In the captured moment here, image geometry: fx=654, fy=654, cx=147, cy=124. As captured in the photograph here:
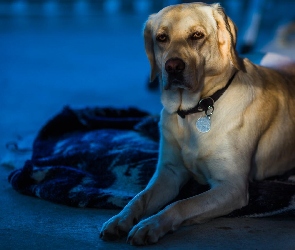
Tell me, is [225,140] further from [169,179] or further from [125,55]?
[125,55]

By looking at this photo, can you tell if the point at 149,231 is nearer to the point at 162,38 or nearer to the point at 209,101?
the point at 209,101

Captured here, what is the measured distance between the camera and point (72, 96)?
6180mm

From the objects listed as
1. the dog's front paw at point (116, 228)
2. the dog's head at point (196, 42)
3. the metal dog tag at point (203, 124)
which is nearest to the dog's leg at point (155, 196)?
the dog's front paw at point (116, 228)

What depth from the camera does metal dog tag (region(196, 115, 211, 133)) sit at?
3254mm

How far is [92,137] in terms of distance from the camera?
430cm

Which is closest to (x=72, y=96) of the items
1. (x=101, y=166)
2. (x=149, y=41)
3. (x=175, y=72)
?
(x=101, y=166)

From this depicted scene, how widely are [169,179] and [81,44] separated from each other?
22.0ft

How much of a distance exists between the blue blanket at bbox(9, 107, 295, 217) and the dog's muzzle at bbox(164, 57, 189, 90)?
0.58 meters

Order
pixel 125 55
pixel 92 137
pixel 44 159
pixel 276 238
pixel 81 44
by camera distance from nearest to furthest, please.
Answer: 1. pixel 276 238
2. pixel 44 159
3. pixel 92 137
4. pixel 125 55
5. pixel 81 44

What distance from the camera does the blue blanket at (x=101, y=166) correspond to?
10.6ft

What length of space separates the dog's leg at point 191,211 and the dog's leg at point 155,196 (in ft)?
0.32

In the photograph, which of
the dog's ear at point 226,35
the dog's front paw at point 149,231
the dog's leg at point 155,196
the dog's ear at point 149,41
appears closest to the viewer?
the dog's front paw at point 149,231

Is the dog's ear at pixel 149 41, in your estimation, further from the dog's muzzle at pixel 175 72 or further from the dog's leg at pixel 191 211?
the dog's leg at pixel 191 211

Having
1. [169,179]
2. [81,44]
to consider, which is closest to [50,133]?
[169,179]
